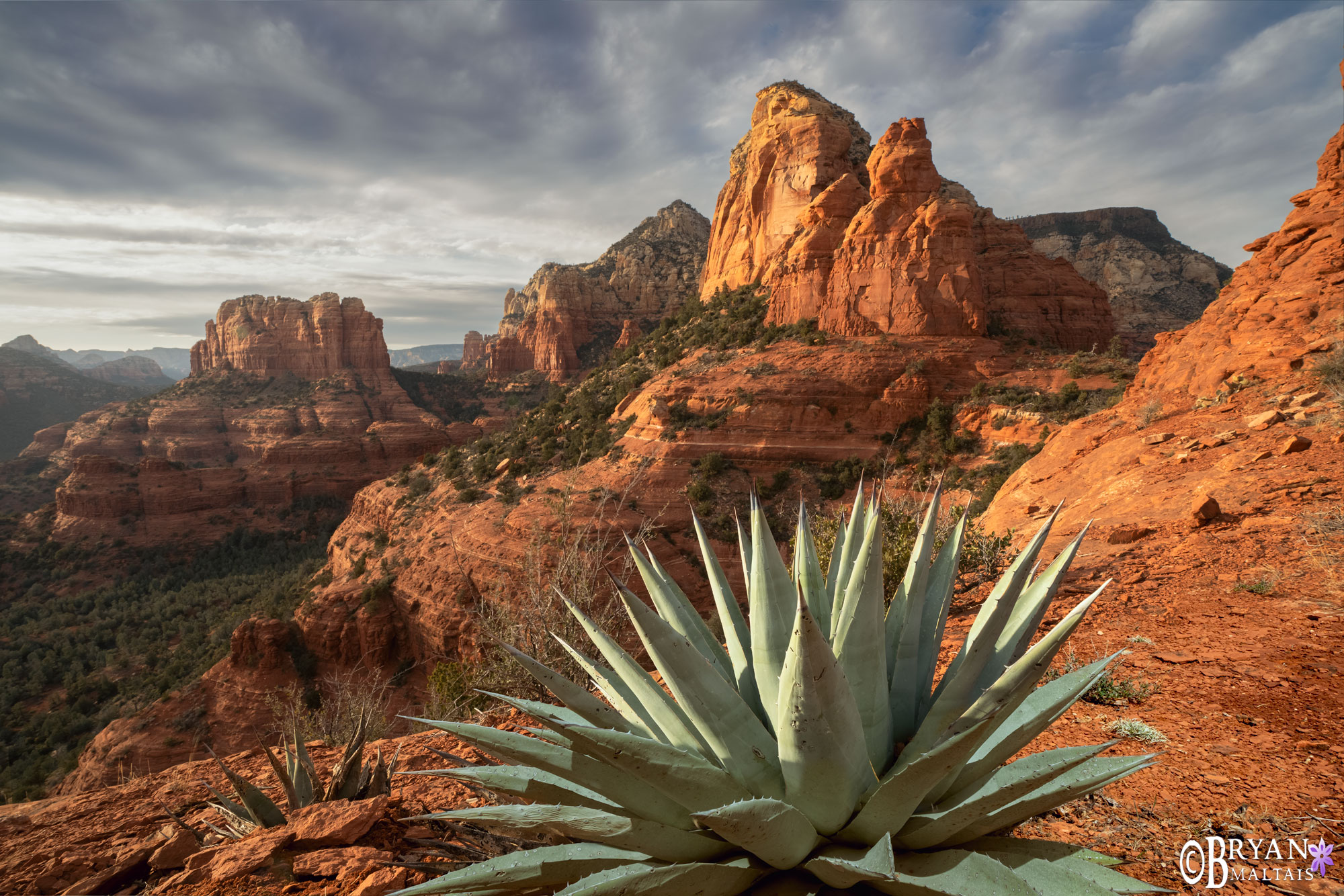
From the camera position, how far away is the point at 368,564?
72.7ft

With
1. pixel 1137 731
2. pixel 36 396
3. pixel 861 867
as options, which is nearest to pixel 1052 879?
pixel 861 867

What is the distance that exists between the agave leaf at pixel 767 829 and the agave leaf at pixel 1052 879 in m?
0.39

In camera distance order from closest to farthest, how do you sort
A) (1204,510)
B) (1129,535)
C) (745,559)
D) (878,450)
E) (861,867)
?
(861,867) → (745,559) → (1204,510) → (1129,535) → (878,450)

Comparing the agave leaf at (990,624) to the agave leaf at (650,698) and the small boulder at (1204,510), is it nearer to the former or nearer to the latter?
the agave leaf at (650,698)

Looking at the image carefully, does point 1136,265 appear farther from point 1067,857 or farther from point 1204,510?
point 1067,857

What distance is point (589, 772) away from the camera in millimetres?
1263

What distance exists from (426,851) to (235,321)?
8549 cm

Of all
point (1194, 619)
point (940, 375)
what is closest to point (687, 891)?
point (1194, 619)

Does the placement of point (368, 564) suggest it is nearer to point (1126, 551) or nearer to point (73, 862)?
point (73, 862)

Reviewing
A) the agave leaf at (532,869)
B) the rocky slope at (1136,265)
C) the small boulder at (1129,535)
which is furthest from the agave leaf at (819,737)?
the rocky slope at (1136,265)

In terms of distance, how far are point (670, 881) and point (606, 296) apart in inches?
2900

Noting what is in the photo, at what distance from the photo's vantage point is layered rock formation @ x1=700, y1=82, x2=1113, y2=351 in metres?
24.0

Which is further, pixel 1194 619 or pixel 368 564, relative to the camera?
pixel 368 564

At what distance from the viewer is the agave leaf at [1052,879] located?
104 centimetres
